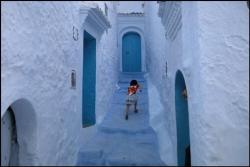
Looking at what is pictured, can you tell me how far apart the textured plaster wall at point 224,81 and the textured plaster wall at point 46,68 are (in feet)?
6.50

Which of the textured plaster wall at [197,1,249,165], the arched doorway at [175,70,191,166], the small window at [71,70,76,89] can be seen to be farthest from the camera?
the small window at [71,70,76,89]

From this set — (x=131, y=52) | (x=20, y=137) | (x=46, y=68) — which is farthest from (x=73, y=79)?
(x=131, y=52)

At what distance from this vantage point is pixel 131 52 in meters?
14.6

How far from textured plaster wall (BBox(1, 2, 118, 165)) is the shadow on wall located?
0.22 feet

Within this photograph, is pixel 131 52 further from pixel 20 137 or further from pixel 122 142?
pixel 20 137

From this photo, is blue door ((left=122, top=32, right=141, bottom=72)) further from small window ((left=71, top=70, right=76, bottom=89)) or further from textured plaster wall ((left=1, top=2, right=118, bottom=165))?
small window ((left=71, top=70, right=76, bottom=89))

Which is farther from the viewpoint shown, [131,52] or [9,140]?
[131,52]

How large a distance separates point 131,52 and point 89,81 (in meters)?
8.51

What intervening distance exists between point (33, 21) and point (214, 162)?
264cm

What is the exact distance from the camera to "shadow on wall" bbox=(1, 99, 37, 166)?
328 centimetres

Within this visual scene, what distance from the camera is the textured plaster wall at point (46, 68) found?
274 centimetres

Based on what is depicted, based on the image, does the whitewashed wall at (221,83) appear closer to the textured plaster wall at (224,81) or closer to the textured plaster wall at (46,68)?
the textured plaster wall at (224,81)

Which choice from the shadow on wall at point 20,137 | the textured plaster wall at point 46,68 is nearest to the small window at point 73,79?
the textured plaster wall at point 46,68

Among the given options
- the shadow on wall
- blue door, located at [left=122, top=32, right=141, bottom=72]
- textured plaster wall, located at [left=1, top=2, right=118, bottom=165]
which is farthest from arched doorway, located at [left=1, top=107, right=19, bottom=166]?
blue door, located at [left=122, top=32, right=141, bottom=72]
